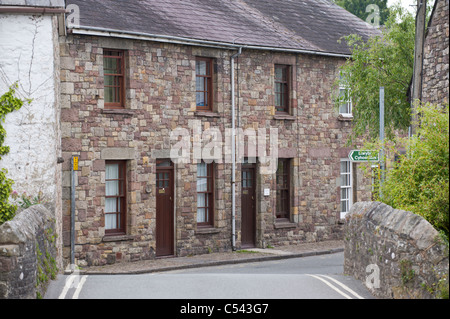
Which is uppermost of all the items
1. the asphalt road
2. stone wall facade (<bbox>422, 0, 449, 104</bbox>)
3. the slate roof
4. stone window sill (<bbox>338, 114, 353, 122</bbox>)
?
the slate roof

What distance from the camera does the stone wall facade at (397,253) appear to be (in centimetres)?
953

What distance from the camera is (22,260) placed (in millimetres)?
10109

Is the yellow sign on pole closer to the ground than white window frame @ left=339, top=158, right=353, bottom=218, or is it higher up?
higher up

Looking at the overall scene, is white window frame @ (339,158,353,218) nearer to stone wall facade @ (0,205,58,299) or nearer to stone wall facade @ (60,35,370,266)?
stone wall facade @ (60,35,370,266)

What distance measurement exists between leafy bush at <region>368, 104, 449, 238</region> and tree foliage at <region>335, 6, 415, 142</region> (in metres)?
9.61

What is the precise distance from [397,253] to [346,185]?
642 inches

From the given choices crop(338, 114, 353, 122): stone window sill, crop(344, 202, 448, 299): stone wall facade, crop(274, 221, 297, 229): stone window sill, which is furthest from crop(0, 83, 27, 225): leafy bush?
crop(338, 114, 353, 122): stone window sill

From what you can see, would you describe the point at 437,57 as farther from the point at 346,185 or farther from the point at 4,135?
the point at 346,185

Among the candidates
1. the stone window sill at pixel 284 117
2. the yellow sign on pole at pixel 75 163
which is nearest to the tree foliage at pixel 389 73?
the stone window sill at pixel 284 117

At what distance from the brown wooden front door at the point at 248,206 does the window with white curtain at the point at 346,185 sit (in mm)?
4225

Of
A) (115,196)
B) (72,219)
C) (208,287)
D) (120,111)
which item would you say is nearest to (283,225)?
(115,196)

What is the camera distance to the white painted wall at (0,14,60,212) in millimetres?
14776

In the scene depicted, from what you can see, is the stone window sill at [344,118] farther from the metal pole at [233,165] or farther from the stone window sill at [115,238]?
the stone window sill at [115,238]
